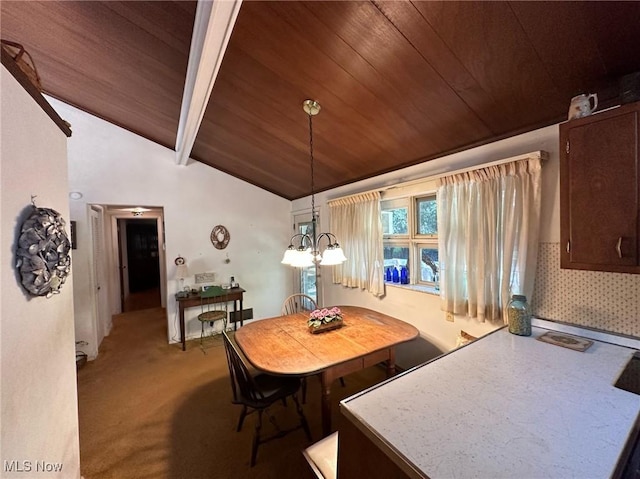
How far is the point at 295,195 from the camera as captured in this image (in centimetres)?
423

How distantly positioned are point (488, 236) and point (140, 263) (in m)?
8.13

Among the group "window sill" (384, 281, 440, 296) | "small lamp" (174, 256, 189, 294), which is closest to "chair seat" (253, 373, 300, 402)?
"window sill" (384, 281, 440, 296)

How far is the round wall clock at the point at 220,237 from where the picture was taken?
155 inches

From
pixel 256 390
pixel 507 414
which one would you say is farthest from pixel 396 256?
pixel 507 414

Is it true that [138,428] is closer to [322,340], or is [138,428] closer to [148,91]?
[322,340]

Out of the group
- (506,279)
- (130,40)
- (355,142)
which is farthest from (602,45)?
(130,40)

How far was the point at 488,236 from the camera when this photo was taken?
184cm

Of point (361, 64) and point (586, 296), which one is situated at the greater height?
point (361, 64)

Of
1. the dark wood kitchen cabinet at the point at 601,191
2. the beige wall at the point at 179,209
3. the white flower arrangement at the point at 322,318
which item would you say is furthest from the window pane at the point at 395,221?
the beige wall at the point at 179,209

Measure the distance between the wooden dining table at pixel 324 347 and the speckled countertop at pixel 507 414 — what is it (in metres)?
0.53

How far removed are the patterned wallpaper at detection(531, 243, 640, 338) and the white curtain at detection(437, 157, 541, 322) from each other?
0.27 feet

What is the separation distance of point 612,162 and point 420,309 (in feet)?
5.53

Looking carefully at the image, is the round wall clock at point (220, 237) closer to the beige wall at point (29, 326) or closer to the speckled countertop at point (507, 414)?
the beige wall at point (29, 326)

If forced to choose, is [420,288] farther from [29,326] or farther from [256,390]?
[29,326]
